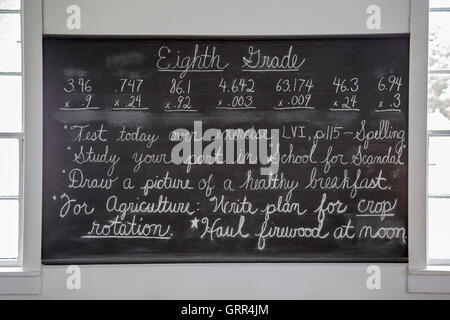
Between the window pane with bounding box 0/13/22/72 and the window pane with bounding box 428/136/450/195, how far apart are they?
8.52 ft

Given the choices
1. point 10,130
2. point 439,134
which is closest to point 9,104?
point 10,130

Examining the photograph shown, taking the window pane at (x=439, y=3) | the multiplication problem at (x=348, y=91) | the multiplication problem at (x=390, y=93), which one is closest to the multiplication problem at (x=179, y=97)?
the multiplication problem at (x=348, y=91)

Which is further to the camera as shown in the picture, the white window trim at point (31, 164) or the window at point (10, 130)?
the window at point (10, 130)

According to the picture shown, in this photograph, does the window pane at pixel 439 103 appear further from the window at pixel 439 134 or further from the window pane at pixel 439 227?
the window pane at pixel 439 227

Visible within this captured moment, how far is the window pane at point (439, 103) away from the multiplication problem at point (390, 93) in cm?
26

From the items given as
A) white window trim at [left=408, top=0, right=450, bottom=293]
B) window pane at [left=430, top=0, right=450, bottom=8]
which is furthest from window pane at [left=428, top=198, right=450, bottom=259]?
window pane at [left=430, top=0, right=450, bottom=8]

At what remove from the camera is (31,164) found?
2.22 meters

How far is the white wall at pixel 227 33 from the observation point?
2225 mm

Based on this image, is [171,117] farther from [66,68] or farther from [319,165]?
[319,165]

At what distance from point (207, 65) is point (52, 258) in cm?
146

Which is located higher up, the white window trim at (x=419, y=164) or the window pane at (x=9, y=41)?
the window pane at (x=9, y=41)

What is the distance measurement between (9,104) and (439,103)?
265 centimetres

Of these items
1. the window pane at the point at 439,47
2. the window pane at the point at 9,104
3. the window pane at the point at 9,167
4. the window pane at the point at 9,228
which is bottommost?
the window pane at the point at 9,228

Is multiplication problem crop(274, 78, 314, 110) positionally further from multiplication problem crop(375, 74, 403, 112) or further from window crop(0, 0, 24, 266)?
window crop(0, 0, 24, 266)
